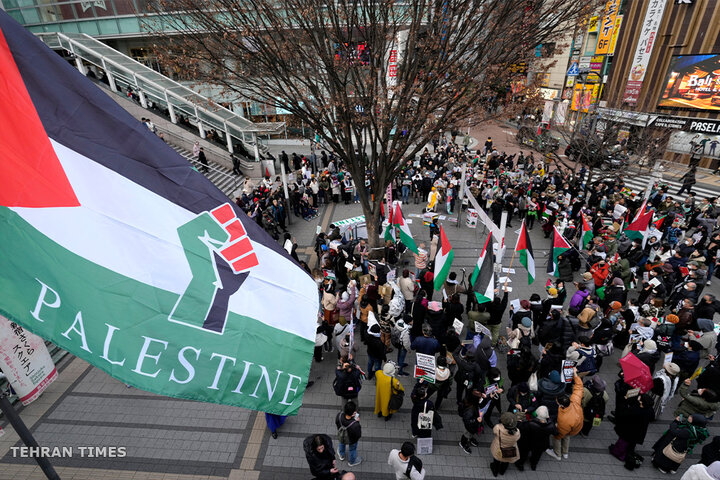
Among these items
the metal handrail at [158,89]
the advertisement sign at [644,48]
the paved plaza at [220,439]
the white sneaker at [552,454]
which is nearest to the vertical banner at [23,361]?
the paved plaza at [220,439]

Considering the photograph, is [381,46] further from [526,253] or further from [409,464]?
[409,464]

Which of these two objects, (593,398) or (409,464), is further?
(593,398)

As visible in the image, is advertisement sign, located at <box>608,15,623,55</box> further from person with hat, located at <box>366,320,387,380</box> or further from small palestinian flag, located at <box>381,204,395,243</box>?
person with hat, located at <box>366,320,387,380</box>

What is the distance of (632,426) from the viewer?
635cm

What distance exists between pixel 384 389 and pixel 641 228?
10620 mm

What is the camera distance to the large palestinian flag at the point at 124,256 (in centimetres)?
241

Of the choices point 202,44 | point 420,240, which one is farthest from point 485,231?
point 202,44

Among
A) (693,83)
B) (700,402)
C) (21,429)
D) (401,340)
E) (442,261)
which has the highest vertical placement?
(693,83)

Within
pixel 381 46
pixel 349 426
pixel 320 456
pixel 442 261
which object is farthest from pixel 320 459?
pixel 381 46

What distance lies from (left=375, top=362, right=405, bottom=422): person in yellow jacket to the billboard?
108ft

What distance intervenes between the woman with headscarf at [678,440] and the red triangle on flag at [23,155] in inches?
337

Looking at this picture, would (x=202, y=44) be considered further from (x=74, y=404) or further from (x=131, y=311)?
(x=131, y=311)

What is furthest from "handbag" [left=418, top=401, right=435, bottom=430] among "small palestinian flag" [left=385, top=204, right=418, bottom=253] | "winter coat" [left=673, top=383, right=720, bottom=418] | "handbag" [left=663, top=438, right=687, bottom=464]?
"small palestinian flag" [left=385, top=204, right=418, bottom=253]

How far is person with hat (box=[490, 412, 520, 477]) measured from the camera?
19.3 feet
